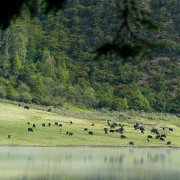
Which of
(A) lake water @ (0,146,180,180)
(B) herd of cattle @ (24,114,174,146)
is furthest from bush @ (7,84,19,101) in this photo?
(A) lake water @ (0,146,180,180)

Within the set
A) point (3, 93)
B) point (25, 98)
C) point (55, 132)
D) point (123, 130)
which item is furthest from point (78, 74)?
point (55, 132)

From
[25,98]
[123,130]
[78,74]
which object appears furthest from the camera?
[78,74]

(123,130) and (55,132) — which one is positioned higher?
(123,130)

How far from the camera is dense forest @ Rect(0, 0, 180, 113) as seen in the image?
14088 centimetres

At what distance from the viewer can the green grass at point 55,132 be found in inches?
3150

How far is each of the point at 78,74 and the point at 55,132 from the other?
8481 centimetres

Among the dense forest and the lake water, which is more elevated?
the dense forest

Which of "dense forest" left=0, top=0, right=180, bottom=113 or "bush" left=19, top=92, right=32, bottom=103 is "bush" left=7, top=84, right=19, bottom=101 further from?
"bush" left=19, top=92, right=32, bottom=103

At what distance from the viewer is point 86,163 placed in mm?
58312

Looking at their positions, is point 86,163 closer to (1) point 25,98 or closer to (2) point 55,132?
(2) point 55,132

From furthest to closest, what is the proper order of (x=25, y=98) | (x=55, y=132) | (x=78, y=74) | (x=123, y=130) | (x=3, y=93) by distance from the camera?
1. (x=78, y=74)
2. (x=25, y=98)
3. (x=3, y=93)
4. (x=123, y=130)
5. (x=55, y=132)

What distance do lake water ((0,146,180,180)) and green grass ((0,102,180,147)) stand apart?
143 inches

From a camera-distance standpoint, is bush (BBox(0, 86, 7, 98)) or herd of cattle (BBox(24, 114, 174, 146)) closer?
herd of cattle (BBox(24, 114, 174, 146))

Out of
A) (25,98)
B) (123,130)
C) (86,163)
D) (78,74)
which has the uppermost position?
(78,74)
